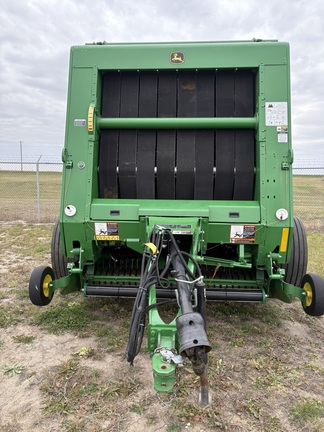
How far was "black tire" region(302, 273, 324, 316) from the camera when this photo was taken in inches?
122

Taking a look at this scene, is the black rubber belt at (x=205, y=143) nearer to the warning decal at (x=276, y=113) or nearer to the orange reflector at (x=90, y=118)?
the warning decal at (x=276, y=113)

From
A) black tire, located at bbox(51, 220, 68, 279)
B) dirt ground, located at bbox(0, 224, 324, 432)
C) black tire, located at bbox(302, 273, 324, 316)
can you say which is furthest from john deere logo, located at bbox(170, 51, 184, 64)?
dirt ground, located at bbox(0, 224, 324, 432)

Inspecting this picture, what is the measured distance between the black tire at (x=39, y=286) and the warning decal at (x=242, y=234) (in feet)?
5.90

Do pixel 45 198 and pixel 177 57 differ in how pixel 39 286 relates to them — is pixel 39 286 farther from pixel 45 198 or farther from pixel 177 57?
pixel 45 198

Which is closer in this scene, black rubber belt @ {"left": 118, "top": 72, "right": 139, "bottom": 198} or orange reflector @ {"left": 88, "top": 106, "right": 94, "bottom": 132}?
orange reflector @ {"left": 88, "top": 106, "right": 94, "bottom": 132}

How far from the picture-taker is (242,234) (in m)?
3.40

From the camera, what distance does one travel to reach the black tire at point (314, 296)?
3094mm

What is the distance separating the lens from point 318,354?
130 inches

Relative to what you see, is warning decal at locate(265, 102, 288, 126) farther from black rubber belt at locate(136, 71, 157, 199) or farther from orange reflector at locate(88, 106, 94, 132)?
orange reflector at locate(88, 106, 94, 132)

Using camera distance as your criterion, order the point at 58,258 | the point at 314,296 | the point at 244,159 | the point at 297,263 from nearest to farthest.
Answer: the point at 314,296
the point at 244,159
the point at 297,263
the point at 58,258

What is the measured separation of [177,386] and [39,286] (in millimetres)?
1520

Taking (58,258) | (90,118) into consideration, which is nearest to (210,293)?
(58,258)

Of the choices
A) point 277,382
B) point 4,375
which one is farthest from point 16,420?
point 277,382

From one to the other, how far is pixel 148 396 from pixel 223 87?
300 cm
